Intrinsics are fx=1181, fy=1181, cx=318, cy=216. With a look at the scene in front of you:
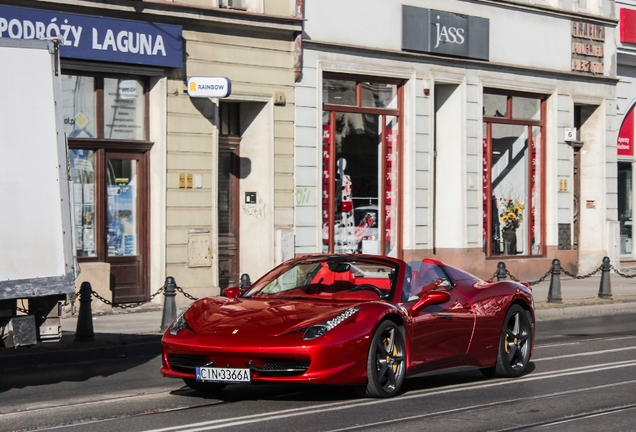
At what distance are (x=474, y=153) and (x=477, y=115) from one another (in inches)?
34.4

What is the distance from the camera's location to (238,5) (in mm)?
21953

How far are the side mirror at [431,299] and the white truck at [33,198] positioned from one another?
3053mm

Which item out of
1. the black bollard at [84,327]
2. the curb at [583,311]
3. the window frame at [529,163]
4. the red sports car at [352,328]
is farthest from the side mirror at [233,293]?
the window frame at [529,163]

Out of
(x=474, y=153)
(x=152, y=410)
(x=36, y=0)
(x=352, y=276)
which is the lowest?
(x=152, y=410)

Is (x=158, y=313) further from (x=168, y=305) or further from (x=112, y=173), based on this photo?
(x=168, y=305)

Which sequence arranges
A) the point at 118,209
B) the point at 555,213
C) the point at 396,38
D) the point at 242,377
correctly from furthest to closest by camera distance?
the point at 555,213
the point at 396,38
the point at 118,209
the point at 242,377

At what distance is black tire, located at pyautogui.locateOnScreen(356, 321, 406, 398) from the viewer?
9.78 m

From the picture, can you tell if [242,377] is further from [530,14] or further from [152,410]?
[530,14]

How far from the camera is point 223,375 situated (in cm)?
946

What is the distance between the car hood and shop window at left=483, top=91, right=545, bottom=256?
17500 millimetres

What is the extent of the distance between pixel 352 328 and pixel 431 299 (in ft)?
3.83

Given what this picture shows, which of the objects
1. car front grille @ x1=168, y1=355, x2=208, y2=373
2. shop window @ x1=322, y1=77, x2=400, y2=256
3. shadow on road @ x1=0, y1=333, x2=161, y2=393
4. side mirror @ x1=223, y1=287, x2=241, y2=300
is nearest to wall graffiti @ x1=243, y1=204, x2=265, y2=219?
shop window @ x1=322, y1=77, x2=400, y2=256

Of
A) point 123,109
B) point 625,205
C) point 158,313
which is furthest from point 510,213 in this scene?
point 158,313

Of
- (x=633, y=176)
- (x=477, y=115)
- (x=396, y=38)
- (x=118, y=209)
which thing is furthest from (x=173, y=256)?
(x=633, y=176)
